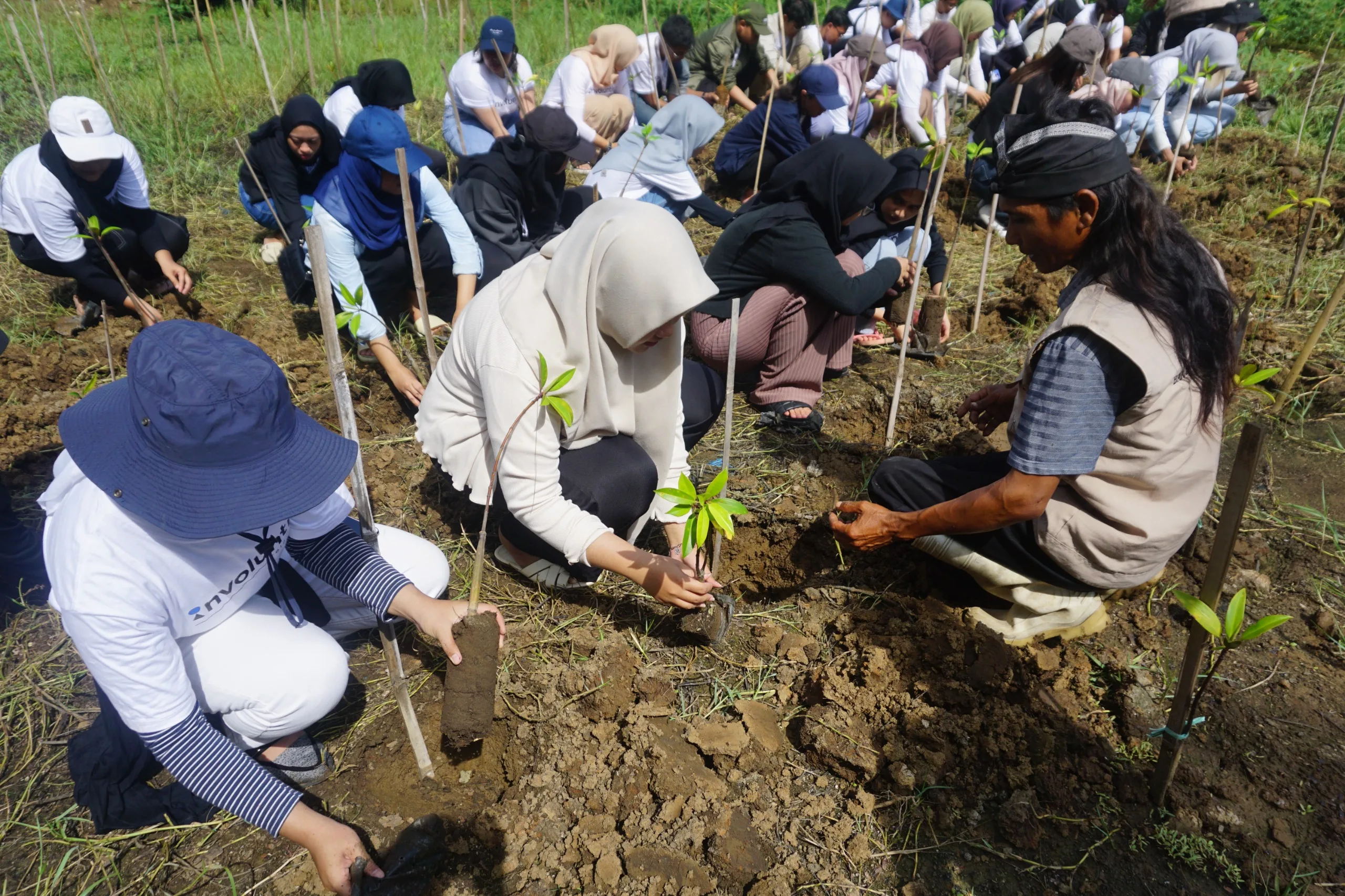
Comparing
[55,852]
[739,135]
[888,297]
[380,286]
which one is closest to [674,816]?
[55,852]

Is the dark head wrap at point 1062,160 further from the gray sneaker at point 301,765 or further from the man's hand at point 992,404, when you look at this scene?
the gray sneaker at point 301,765

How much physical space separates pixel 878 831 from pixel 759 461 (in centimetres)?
152

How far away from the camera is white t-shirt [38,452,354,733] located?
4.53ft

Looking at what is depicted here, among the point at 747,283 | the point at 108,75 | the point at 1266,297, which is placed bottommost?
the point at 1266,297

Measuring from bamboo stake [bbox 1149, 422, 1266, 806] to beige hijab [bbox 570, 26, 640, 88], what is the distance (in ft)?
18.3

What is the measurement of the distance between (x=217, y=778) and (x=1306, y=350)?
3.87 metres

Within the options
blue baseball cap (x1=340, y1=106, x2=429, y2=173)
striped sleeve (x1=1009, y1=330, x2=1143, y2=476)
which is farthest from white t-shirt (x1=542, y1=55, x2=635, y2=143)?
striped sleeve (x1=1009, y1=330, x2=1143, y2=476)

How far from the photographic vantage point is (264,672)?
5.77 feet

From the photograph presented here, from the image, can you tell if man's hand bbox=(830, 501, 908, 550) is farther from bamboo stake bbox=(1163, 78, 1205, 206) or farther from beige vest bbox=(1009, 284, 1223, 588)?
bamboo stake bbox=(1163, 78, 1205, 206)

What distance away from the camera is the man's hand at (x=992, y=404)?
8.34 feet

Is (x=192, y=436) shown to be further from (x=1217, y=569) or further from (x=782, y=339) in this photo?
(x=782, y=339)

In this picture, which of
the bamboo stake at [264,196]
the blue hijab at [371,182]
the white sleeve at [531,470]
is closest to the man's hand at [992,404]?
the white sleeve at [531,470]

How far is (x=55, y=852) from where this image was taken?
1770 millimetres

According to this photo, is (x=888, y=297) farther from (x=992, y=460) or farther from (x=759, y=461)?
(x=992, y=460)
